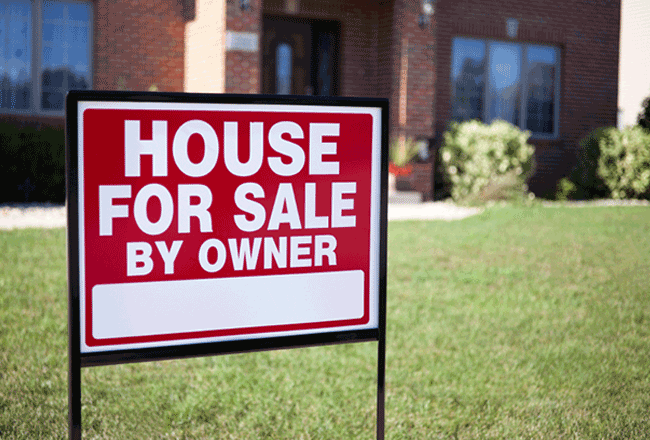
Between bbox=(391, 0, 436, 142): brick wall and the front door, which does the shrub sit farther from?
the front door

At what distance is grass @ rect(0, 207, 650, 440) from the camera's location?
308cm

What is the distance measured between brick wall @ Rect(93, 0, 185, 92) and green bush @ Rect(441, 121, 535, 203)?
16.8ft

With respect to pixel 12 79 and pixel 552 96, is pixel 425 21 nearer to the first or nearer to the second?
pixel 552 96

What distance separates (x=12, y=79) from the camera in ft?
36.1

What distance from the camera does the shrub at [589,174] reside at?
13.1m

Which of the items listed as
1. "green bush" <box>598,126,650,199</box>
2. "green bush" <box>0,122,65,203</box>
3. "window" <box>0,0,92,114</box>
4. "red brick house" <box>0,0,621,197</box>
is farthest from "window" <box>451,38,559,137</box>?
"green bush" <box>0,122,65,203</box>

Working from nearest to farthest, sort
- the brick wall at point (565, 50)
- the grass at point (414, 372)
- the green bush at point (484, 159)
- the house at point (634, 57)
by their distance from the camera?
the grass at point (414, 372) → the green bush at point (484, 159) → the brick wall at point (565, 50) → the house at point (634, 57)

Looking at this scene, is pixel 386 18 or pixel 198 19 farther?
pixel 386 18

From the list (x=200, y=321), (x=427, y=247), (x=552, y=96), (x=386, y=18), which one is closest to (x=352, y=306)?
(x=200, y=321)

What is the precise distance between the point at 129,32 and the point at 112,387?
9.17 meters

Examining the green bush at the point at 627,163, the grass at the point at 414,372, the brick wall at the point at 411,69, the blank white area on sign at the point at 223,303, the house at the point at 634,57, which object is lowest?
the grass at the point at 414,372

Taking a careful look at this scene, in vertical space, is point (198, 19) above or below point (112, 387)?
above

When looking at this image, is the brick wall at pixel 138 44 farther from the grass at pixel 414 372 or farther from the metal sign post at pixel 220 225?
the metal sign post at pixel 220 225

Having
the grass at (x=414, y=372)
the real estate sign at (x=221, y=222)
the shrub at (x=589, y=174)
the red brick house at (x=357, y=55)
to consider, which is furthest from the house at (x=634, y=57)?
the real estate sign at (x=221, y=222)
